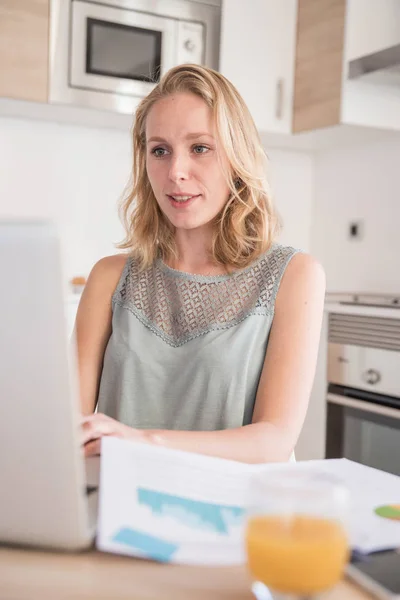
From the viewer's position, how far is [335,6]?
2.69 m

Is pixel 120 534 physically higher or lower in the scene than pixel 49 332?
lower

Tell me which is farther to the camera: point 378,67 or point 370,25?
point 370,25

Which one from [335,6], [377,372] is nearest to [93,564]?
[377,372]

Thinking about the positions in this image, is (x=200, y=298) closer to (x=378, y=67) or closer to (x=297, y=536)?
(x=297, y=536)

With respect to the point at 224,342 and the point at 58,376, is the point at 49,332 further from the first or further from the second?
the point at 224,342

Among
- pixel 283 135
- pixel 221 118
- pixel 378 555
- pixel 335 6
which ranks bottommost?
pixel 378 555

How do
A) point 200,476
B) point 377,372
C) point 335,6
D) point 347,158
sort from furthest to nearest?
point 347,158 < point 335,6 < point 377,372 < point 200,476

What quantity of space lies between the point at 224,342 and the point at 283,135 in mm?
1820

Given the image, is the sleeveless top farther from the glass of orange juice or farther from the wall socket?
the wall socket

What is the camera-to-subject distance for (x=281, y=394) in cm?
119

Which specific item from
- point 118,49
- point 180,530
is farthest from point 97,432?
point 118,49

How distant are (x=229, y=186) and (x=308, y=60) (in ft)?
5.46

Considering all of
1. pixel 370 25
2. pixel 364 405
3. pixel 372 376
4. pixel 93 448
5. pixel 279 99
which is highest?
pixel 370 25

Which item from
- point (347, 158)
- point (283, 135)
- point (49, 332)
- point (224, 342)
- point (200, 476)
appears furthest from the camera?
point (347, 158)
